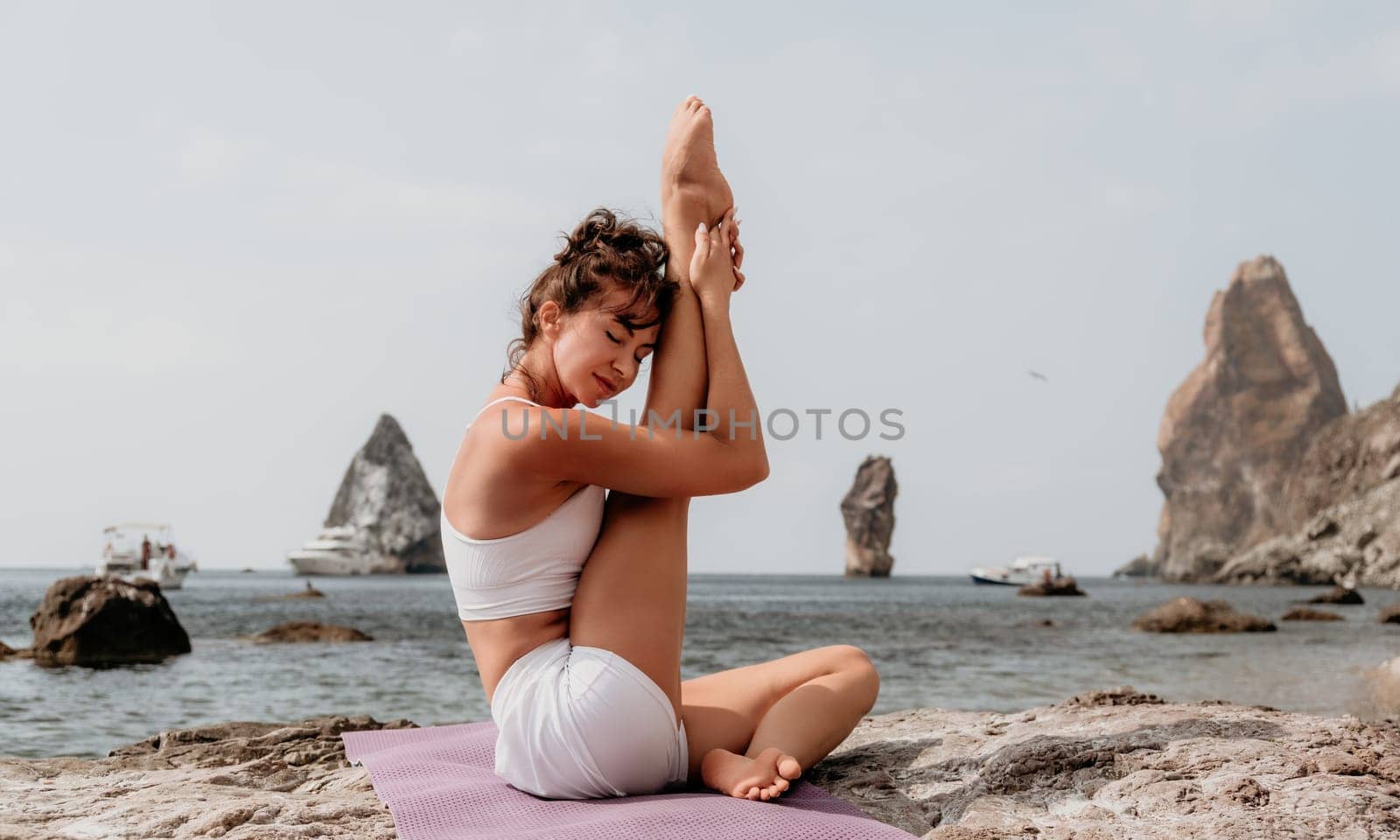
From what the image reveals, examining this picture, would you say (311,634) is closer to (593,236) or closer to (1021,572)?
(593,236)

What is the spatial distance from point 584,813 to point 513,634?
0.45 m

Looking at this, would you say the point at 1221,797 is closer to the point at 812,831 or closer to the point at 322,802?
the point at 812,831

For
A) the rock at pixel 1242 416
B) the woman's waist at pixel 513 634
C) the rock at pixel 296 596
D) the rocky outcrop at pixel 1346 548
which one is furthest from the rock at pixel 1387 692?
the rock at pixel 1242 416

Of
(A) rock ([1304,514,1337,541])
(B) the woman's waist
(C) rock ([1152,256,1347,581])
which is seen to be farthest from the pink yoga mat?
(C) rock ([1152,256,1347,581])

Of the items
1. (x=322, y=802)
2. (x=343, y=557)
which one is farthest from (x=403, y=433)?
(x=322, y=802)

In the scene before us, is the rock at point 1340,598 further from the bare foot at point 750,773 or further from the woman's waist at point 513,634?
the woman's waist at point 513,634

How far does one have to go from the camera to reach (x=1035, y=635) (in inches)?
811

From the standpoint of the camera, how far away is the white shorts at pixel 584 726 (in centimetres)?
240

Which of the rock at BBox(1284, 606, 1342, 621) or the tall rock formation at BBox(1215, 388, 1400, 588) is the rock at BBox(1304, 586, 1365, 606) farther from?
the tall rock formation at BBox(1215, 388, 1400, 588)

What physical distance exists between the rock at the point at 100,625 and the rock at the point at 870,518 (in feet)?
184

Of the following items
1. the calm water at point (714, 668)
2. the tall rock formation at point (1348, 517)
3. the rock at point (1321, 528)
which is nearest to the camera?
the calm water at point (714, 668)

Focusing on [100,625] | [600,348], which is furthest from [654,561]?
[100,625]

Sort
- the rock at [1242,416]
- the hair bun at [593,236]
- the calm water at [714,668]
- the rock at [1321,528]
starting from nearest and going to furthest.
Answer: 1. the hair bun at [593,236]
2. the calm water at [714,668]
3. the rock at [1321,528]
4. the rock at [1242,416]

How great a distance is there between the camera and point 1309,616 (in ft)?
79.2
